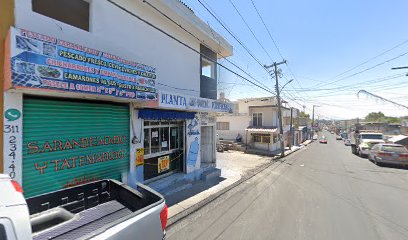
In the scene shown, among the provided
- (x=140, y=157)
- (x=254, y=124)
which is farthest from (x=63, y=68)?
(x=254, y=124)

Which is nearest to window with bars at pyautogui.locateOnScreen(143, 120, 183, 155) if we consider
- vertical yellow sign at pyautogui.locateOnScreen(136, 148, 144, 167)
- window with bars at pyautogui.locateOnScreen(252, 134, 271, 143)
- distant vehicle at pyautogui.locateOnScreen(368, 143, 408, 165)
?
vertical yellow sign at pyautogui.locateOnScreen(136, 148, 144, 167)

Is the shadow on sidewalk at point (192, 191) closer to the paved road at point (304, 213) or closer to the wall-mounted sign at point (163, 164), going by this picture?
the paved road at point (304, 213)

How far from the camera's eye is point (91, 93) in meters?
4.91

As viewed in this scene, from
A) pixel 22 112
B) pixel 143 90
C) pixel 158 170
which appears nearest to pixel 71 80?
pixel 22 112

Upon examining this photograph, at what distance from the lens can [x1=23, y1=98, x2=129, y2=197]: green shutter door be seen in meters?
4.69

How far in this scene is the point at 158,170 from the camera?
27.9ft

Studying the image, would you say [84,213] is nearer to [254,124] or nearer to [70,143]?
[70,143]

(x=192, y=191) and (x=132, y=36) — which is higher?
(x=132, y=36)

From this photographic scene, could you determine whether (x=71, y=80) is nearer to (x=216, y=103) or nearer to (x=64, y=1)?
(x=64, y=1)

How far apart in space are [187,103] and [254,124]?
2144 centimetres

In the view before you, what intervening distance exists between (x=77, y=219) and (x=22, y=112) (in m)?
3.09

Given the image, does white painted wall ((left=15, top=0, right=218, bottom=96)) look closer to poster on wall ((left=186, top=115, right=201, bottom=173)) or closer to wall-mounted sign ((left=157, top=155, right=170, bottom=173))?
poster on wall ((left=186, top=115, right=201, bottom=173))

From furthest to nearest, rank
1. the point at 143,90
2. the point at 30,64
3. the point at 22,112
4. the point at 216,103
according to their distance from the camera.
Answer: the point at 216,103, the point at 143,90, the point at 22,112, the point at 30,64

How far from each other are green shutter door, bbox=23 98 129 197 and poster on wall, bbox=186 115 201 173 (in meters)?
3.43
